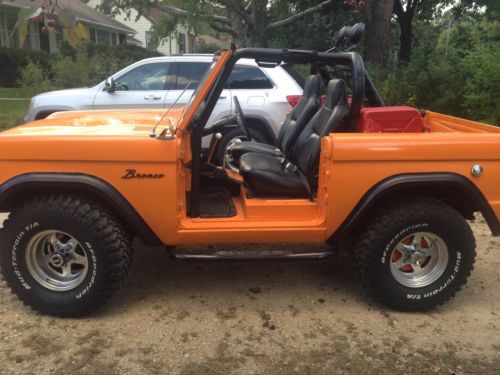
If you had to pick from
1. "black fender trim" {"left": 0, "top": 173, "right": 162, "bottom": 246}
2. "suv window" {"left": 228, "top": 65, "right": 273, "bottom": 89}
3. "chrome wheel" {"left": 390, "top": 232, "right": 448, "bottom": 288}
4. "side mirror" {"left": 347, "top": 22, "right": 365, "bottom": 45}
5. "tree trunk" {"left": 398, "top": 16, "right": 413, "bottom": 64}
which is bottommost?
"chrome wheel" {"left": 390, "top": 232, "right": 448, "bottom": 288}

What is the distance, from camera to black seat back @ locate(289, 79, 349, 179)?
3.57 m

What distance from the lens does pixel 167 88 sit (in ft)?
23.7

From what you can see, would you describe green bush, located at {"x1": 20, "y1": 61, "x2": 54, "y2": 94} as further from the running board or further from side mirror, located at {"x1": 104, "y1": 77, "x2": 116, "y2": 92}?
the running board

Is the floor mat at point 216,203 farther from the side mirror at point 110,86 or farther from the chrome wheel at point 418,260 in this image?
the side mirror at point 110,86

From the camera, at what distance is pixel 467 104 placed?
7125 millimetres

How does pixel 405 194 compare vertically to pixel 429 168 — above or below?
below

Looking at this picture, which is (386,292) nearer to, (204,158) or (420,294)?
(420,294)

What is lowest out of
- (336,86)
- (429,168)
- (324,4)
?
(429,168)

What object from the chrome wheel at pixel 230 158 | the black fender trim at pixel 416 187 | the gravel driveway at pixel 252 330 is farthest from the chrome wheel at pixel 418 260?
the chrome wheel at pixel 230 158

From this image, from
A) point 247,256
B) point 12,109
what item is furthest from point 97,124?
point 12,109

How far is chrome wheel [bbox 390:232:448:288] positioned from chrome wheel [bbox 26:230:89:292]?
218 centimetres

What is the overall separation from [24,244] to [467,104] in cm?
627

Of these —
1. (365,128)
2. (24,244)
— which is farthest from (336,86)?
(24,244)

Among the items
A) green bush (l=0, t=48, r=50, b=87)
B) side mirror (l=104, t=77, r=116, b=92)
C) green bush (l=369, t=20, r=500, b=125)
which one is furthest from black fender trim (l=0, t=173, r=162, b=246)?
green bush (l=0, t=48, r=50, b=87)
